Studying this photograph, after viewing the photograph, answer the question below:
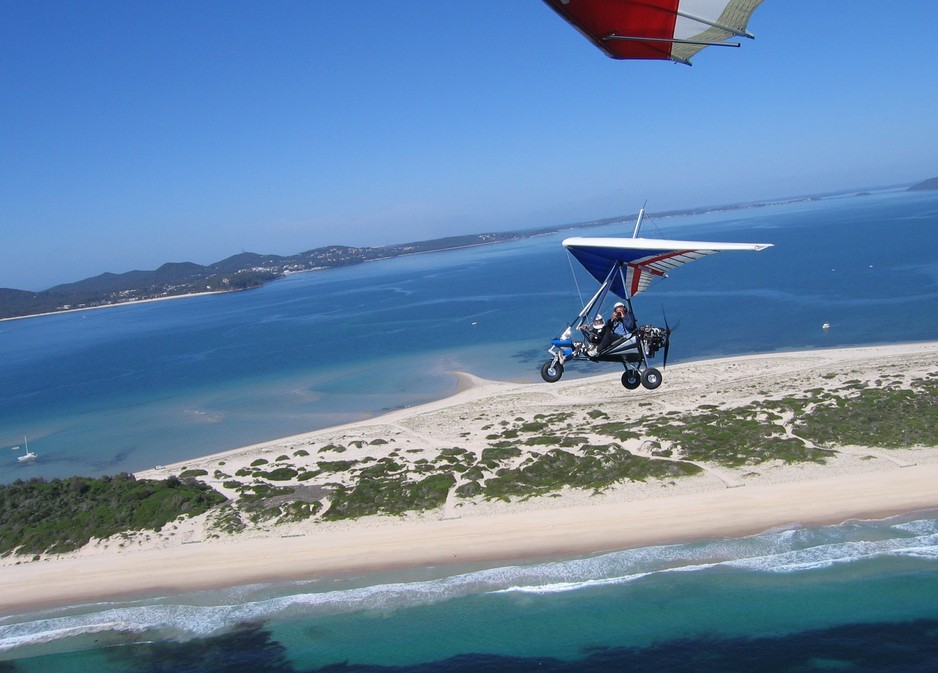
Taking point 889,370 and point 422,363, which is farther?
point 422,363

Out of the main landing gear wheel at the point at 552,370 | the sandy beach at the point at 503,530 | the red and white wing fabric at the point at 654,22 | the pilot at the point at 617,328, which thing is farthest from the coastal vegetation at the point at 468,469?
the red and white wing fabric at the point at 654,22

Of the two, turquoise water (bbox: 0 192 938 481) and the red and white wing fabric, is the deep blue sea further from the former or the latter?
the red and white wing fabric

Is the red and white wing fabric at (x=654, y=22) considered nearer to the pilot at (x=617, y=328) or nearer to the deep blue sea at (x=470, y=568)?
the pilot at (x=617, y=328)

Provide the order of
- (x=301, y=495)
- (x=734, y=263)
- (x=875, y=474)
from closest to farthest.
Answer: (x=875, y=474) → (x=301, y=495) → (x=734, y=263)

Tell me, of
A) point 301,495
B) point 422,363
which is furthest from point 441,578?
point 422,363

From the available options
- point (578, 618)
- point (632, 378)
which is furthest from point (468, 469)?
point (632, 378)

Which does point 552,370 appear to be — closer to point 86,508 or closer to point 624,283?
point 624,283

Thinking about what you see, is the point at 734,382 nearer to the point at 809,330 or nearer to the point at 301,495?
the point at 809,330

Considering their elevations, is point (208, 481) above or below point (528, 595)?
above
